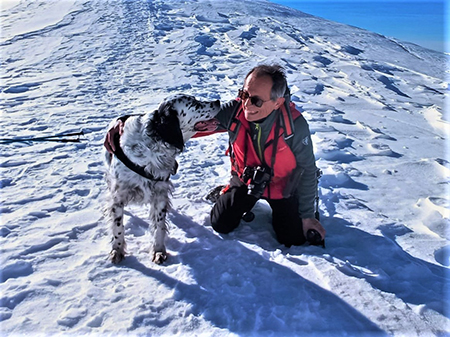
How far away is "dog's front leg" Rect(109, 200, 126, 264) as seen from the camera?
3.12 metres

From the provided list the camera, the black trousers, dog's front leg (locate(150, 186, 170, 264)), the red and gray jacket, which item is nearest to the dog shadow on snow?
dog's front leg (locate(150, 186, 170, 264))

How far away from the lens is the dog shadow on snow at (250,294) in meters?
2.38


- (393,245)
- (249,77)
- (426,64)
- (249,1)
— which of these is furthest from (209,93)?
(249,1)

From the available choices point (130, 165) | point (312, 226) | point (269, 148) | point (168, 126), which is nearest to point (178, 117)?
point (168, 126)

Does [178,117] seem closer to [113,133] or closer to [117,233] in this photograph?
[113,133]

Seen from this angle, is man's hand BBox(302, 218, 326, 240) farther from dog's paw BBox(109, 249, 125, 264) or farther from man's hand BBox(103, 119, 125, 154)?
man's hand BBox(103, 119, 125, 154)

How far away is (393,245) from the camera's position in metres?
3.24

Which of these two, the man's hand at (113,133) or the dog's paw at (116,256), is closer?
the dog's paw at (116,256)

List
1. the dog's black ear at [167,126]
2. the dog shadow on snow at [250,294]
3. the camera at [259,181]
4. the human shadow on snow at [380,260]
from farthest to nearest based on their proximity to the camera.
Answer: the camera at [259,181] → the dog's black ear at [167,126] → the human shadow on snow at [380,260] → the dog shadow on snow at [250,294]

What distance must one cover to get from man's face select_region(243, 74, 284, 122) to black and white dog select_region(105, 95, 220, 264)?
55 centimetres

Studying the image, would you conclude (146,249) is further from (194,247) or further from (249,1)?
(249,1)

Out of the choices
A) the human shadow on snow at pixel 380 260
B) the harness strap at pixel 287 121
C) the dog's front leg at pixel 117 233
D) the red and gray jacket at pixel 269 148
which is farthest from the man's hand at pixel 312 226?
the dog's front leg at pixel 117 233

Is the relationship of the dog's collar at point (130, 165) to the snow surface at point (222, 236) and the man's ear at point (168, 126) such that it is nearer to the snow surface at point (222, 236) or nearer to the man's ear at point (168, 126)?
the man's ear at point (168, 126)

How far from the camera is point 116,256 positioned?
3.10 m
